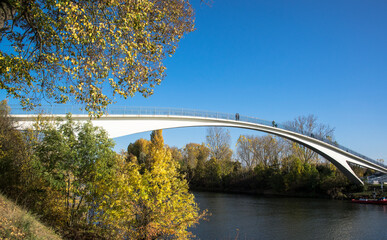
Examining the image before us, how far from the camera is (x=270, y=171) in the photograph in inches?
1471

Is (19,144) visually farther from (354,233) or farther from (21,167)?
(354,233)

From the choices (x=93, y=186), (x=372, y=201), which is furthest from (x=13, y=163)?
(x=372, y=201)

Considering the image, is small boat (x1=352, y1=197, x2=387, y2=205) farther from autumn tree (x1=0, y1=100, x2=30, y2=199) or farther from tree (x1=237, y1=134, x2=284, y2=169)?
autumn tree (x1=0, y1=100, x2=30, y2=199)

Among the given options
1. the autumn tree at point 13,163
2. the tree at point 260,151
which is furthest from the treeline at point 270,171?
the autumn tree at point 13,163

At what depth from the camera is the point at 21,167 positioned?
1126 centimetres

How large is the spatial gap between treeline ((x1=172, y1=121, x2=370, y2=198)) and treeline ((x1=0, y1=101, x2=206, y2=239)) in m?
21.1

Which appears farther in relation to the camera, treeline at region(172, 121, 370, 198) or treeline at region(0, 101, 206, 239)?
treeline at region(172, 121, 370, 198)

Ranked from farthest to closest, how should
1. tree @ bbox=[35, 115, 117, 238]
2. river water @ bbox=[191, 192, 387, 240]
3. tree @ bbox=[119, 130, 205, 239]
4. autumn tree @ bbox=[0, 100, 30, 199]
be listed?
1. river water @ bbox=[191, 192, 387, 240]
2. autumn tree @ bbox=[0, 100, 30, 199]
3. tree @ bbox=[35, 115, 117, 238]
4. tree @ bbox=[119, 130, 205, 239]

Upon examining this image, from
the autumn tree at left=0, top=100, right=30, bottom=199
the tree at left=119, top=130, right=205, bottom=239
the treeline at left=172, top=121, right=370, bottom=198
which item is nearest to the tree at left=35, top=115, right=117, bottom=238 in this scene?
the autumn tree at left=0, top=100, right=30, bottom=199

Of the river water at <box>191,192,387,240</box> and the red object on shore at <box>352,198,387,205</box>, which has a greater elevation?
the red object on shore at <box>352,198,387,205</box>

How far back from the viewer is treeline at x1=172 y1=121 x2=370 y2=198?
3244 centimetres

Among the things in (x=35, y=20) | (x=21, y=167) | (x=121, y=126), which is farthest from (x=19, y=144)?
(x=35, y=20)

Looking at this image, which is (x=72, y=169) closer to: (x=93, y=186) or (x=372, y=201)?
(x=93, y=186)

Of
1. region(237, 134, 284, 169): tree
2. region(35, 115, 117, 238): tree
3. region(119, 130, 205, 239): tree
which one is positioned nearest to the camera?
region(119, 130, 205, 239): tree
